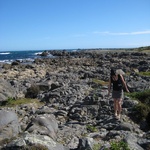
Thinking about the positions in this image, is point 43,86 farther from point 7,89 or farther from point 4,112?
point 4,112

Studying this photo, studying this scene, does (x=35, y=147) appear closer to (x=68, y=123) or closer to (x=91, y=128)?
(x=91, y=128)

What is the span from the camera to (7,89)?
67.1 feet

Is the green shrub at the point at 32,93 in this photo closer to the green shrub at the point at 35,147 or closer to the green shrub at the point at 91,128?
the green shrub at the point at 91,128

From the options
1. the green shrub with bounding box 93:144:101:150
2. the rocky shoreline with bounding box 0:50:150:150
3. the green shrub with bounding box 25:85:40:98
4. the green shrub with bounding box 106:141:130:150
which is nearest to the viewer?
the green shrub with bounding box 106:141:130:150

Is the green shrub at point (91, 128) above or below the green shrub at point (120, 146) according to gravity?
below

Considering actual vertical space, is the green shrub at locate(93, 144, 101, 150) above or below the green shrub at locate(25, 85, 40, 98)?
above

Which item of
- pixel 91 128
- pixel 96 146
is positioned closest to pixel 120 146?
pixel 96 146

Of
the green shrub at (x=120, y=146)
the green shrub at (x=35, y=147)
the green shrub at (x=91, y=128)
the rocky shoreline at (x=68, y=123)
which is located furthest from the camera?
the green shrub at (x=91, y=128)

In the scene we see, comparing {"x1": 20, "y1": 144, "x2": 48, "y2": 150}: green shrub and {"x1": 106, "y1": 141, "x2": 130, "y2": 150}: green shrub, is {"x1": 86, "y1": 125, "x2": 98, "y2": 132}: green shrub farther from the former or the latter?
{"x1": 20, "y1": 144, "x2": 48, "y2": 150}: green shrub

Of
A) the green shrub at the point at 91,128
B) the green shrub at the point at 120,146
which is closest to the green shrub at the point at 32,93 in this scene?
the green shrub at the point at 91,128

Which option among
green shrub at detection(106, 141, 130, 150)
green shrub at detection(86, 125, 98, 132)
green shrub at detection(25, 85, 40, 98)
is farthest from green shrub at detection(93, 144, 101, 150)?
green shrub at detection(25, 85, 40, 98)

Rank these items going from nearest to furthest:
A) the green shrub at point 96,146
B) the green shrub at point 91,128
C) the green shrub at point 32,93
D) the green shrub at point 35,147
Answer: the green shrub at point 35,147 → the green shrub at point 96,146 → the green shrub at point 91,128 → the green shrub at point 32,93

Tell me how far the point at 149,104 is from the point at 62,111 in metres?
4.86

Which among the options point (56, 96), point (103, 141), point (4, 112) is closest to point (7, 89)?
point (56, 96)
